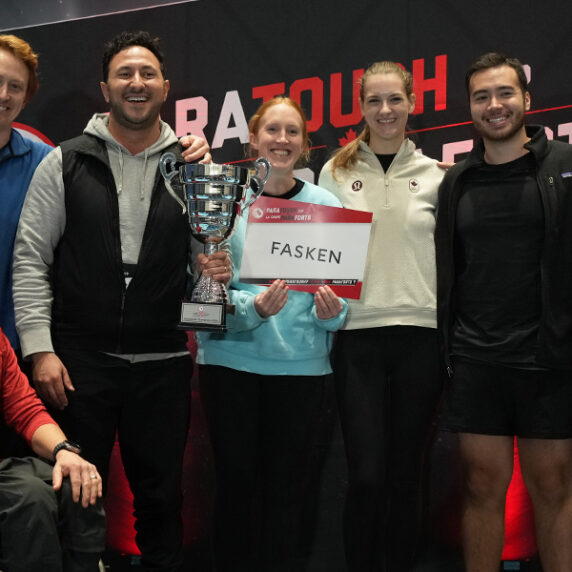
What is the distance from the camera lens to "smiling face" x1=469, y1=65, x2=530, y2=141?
8.69ft

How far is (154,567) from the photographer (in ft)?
8.49

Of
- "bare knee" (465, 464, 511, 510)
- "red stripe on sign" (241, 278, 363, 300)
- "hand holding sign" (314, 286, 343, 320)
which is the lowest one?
"bare knee" (465, 464, 511, 510)

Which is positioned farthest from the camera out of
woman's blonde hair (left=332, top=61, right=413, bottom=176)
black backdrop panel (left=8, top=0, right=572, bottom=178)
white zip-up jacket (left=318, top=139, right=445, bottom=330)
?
black backdrop panel (left=8, top=0, right=572, bottom=178)

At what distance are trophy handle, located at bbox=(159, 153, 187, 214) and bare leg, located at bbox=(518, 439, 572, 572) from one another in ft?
5.14

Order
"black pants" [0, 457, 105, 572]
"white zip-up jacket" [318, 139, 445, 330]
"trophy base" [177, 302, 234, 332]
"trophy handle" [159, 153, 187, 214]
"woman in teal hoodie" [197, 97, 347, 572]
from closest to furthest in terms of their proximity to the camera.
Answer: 1. "black pants" [0, 457, 105, 572]
2. "trophy base" [177, 302, 234, 332]
3. "trophy handle" [159, 153, 187, 214]
4. "woman in teal hoodie" [197, 97, 347, 572]
5. "white zip-up jacket" [318, 139, 445, 330]

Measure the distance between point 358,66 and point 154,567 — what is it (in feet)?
7.87

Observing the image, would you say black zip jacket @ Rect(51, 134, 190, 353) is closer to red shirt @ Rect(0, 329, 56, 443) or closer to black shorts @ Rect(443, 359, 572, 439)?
red shirt @ Rect(0, 329, 56, 443)

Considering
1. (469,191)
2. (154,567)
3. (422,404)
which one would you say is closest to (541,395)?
(422,404)

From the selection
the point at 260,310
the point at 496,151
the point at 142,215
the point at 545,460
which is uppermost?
the point at 496,151

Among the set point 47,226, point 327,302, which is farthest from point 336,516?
point 47,226

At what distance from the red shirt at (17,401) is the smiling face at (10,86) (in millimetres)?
969

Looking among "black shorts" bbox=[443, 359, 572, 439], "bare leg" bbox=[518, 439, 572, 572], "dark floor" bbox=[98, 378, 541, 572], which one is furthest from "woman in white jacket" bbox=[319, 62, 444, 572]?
"dark floor" bbox=[98, 378, 541, 572]

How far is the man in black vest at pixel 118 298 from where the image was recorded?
250 cm

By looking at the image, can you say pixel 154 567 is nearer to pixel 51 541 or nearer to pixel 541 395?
pixel 51 541
